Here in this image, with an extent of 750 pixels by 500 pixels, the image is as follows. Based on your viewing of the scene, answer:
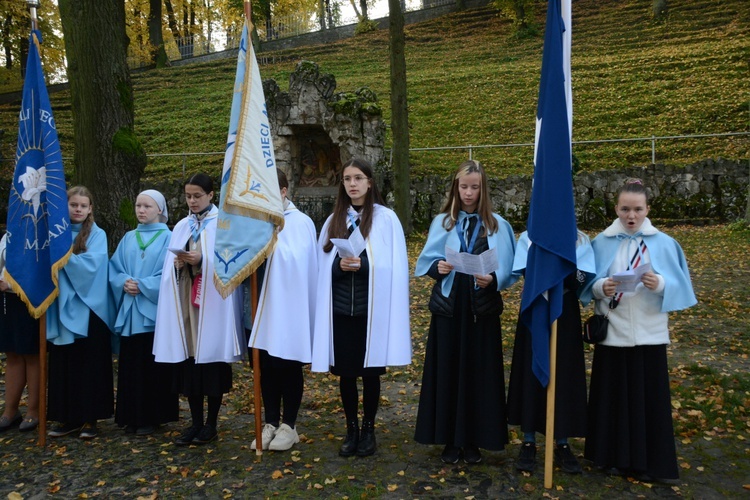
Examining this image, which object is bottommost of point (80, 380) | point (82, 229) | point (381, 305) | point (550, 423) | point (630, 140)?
point (550, 423)

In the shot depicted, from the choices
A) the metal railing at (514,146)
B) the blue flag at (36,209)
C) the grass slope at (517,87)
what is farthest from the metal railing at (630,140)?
the blue flag at (36,209)

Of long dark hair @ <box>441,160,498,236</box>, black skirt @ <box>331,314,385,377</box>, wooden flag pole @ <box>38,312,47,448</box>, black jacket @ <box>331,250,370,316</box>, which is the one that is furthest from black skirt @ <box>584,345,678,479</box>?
wooden flag pole @ <box>38,312,47,448</box>

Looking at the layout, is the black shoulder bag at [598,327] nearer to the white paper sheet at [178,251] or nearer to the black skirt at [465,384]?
the black skirt at [465,384]

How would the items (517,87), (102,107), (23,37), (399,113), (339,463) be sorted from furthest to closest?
(23,37), (517,87), (399,113), (102,107), (339,463)

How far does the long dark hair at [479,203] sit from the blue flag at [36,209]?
9.89 feet

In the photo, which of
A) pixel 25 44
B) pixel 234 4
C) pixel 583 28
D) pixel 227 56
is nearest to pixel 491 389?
pixel 25 44

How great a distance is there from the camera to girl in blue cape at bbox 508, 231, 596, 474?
14.4 ft

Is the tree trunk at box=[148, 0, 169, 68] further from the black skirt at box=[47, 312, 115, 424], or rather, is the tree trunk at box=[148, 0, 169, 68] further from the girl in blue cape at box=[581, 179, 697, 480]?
the girl in blue cape at box=[581, 179, 697, 480]

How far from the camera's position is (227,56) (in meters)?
42.4

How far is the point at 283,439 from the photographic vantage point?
4969 mm

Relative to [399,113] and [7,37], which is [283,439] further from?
[7,37]

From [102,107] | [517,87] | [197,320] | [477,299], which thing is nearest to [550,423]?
[477,299]

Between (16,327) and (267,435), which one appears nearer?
(267,435)

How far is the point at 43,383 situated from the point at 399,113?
1136 centimetres
